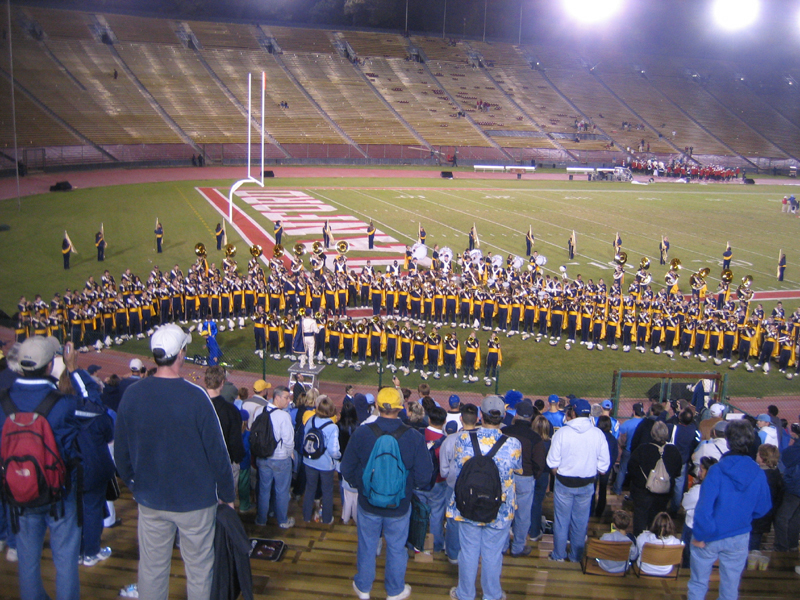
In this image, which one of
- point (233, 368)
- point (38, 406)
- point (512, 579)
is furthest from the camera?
point (233, 368)

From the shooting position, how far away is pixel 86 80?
163 feet

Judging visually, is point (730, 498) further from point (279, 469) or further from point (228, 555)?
point (279, 469)

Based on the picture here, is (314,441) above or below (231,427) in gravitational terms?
below

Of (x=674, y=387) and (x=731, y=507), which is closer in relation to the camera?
(x=731, y=507)

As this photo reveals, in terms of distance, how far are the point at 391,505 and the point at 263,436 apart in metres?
1.46

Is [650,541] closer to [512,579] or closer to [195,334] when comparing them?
[512,579]

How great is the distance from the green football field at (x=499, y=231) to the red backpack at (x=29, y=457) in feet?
30.5

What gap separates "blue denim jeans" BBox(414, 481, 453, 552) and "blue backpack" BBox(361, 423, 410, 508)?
1062mm

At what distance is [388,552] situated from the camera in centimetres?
443

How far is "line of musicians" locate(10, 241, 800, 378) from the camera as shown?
14.1 m

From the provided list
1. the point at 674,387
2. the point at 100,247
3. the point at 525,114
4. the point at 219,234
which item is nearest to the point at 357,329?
the point at 674,387

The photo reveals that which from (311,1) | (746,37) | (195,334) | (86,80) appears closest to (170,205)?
(195,334)

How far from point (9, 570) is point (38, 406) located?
5.31 ft

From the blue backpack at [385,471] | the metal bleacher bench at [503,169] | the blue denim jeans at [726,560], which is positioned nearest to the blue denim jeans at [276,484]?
the blue backpack at [385,471]
